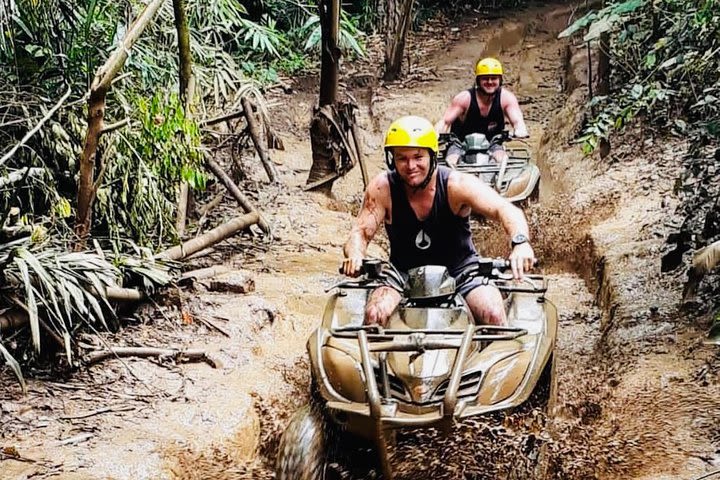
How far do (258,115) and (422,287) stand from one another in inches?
216

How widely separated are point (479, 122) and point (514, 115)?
364 millimetres

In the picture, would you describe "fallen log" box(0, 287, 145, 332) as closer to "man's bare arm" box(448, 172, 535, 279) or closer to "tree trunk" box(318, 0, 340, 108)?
"man's bare arm" box(448, 172, 535, 279)

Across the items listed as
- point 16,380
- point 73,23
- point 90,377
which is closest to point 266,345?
point 90,377

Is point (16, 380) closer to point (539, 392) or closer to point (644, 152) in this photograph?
point (539, 392)

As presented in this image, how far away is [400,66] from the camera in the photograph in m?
14.7

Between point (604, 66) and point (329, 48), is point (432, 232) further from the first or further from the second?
point (604, 66)

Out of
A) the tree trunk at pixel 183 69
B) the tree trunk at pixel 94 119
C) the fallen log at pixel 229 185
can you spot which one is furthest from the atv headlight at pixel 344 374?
the fallen log at pixel 229 185

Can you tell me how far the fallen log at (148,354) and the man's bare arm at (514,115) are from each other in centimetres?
443

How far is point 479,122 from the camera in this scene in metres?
8.69

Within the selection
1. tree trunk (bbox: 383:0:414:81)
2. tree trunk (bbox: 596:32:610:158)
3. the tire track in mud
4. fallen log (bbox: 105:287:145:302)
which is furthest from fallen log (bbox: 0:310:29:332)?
tree trunk (bbox: 383:0:414:81)

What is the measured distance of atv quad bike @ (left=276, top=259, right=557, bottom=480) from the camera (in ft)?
11.2

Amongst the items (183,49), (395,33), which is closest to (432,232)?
(183,49)

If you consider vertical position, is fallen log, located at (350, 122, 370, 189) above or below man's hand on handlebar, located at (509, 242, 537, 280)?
above

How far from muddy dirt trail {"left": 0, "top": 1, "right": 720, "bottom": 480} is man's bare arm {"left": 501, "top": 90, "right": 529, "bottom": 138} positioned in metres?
→ 0.77
